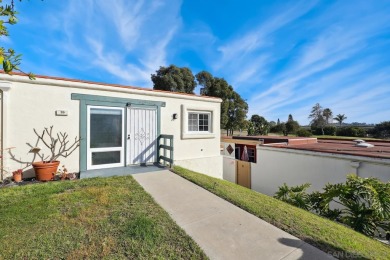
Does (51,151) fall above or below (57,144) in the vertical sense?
below

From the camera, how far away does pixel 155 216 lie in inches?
134

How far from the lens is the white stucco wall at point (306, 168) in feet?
24.4

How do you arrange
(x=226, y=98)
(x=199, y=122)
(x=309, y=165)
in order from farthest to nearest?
(x=226, y=98) → (x=309, y=165) → (x=199, y=122)

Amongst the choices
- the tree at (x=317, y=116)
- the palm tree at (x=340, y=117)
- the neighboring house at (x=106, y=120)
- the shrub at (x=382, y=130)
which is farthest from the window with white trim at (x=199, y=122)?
the palm tree at (x=340, y=117)

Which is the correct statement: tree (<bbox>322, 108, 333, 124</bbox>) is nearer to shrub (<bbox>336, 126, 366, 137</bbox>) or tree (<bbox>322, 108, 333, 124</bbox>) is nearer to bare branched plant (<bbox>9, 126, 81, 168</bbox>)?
shrub (<bbox>336, 126, 366, 137</bbox>)

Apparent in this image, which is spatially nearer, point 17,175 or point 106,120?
point 17,175

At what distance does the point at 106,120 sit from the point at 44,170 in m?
2.44

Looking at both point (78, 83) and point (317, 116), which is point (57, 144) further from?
point (317, 116)

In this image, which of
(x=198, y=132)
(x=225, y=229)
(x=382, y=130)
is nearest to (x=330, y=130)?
(x=382, y=130)

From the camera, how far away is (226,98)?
28250mm

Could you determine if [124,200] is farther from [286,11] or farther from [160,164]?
[286,11]

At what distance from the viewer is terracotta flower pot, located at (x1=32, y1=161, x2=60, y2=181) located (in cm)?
535

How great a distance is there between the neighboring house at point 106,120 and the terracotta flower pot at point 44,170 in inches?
21.1

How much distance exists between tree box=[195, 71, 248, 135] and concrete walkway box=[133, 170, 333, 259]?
23.4 metres
